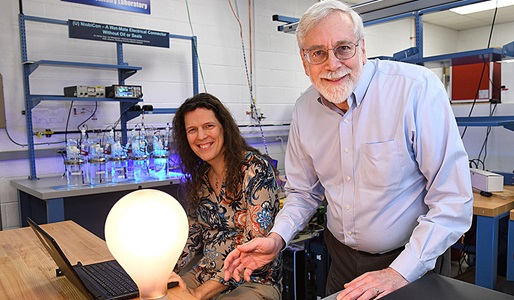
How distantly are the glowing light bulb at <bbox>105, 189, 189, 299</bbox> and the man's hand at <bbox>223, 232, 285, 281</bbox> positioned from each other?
417 millimetres

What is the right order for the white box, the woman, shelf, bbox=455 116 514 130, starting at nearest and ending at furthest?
1. the woman
2. the white box
3. shelf, bbox=455 116 514 130

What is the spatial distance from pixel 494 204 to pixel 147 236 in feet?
6.69

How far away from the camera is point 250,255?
3.84 feet

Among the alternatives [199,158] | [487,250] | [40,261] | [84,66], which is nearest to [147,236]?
[40,261]

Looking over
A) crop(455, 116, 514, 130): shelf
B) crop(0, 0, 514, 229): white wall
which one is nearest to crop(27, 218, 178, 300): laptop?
crop(455, 116, 514, 130): shelf

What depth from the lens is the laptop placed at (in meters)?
0.98

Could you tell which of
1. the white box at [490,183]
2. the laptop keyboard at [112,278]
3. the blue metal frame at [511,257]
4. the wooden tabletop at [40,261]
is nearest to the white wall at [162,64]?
the white box at [490,183]

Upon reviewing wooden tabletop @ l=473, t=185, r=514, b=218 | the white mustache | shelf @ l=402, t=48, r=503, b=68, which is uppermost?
shelf @ l=402, t=48, r=503, b=68

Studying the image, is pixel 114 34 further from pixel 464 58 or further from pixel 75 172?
pixel 464 58

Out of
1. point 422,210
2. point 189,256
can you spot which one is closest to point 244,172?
point 189,256

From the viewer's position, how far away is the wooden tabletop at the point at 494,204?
2.10 metres

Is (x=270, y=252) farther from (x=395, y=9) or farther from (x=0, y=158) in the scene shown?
(x=0, y=158)

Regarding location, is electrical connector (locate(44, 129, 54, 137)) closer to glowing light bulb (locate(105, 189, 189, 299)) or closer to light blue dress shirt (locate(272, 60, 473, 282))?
light blue dress shirt (locate(272, 60, 473, 282))

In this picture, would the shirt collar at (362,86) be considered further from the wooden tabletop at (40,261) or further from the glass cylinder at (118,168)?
the glass cylinder at (118,168)
